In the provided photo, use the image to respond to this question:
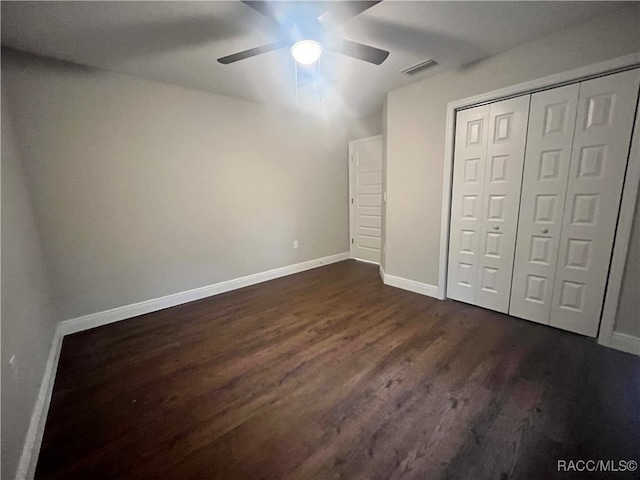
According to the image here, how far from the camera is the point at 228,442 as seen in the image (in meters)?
1.39

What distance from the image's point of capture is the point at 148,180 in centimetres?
284

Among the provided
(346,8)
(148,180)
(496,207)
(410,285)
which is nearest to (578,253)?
(496,207)

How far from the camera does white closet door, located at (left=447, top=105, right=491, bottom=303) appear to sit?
2611mm

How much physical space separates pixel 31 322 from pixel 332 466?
2.08m

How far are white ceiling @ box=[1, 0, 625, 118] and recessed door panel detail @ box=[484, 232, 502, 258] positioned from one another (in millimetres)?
1689

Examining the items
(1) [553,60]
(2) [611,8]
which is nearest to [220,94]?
(1) [553,60]

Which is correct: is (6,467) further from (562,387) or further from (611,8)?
(611,8)

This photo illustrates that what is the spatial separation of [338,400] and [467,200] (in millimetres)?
2335

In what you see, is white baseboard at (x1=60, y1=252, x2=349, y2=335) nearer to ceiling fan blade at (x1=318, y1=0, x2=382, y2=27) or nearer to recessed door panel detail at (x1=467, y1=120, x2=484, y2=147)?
recessed door panel detail at (x1=467, y1=120, x2=484, y2=147)

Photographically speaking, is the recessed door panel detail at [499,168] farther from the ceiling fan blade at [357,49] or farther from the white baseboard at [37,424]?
the white baseboard at [37,424]

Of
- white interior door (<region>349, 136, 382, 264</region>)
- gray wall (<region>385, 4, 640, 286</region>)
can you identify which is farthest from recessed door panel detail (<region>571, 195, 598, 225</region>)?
A: white interior door (<region>349, 136, 382, 264</region>)

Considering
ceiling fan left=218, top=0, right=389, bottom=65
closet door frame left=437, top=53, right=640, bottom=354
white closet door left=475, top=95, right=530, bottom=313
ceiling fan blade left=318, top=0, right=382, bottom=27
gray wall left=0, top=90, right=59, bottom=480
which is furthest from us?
white closet door left=475, top=95, right=530, bottom=313

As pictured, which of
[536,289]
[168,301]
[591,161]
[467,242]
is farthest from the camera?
[168,301]

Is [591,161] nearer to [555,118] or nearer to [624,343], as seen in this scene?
[555,118]
